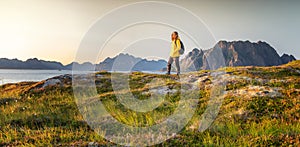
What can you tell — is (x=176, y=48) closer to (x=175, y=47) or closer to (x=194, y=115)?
(x=175, y=47)

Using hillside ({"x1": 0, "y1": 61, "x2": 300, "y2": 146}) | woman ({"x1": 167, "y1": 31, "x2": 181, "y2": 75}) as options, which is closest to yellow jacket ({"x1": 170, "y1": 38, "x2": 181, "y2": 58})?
woman ({"x1": 167, "y1": 31, "x2": 181, "y2": 75})

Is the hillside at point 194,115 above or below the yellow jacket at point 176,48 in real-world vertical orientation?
below

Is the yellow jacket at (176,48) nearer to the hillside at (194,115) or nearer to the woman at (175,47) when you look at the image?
the woman at (175,47)

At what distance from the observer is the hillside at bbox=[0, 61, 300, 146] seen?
8.33m

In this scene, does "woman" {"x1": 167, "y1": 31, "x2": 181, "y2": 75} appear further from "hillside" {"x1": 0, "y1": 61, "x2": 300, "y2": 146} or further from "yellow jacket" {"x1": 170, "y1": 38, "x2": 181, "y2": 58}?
"hillside" {"x1": 0, "y1": 61, "x2": 300, "y2": 146}

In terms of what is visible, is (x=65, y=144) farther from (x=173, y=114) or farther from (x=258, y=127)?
(x=258, y=127)

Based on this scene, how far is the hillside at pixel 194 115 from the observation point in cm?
833

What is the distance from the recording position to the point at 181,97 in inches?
562

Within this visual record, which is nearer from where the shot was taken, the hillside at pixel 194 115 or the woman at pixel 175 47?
the hillside at pixel 194 115

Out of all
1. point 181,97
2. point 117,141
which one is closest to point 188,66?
point 181,97

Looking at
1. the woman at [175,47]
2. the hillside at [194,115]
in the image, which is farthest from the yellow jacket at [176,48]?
the hillside at [194,115]

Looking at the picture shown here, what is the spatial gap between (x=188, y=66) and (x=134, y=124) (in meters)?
15.0

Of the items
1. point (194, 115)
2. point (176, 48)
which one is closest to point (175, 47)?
point (176, 48)

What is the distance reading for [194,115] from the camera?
11117mm
